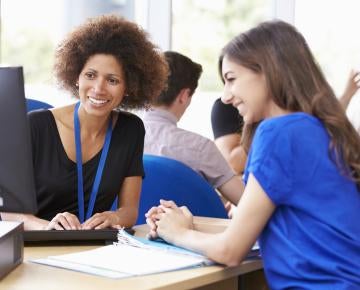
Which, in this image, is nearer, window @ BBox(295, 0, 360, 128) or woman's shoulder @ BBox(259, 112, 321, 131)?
woman's shoulder @ BBox(259, 112, 321, 131)

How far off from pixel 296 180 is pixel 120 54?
1.08 metres

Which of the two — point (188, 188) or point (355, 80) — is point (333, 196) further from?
point (355, 80)

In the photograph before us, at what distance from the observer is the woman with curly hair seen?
255 centimetres

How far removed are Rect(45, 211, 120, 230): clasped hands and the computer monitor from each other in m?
0.33

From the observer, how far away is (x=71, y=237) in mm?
2080

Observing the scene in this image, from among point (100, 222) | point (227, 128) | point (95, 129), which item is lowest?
point (227, 128)

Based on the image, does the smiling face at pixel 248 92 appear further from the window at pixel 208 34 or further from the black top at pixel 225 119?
the window at pixel 208 34

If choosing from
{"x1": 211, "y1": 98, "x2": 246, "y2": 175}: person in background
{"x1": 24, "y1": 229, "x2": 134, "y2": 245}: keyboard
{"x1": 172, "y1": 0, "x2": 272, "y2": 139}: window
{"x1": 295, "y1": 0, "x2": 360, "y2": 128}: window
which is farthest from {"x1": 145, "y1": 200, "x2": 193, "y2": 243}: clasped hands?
{"x1": 295, "y1": 0, "x2": 360, "y2": 128}: window

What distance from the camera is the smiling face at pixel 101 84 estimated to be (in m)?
2.62

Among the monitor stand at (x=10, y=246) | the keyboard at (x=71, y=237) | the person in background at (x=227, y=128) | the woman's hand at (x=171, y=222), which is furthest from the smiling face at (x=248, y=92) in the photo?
the person in background at (x=227, y=128)

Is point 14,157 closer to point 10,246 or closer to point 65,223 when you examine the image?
point 10,246

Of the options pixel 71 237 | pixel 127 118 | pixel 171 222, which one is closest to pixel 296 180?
pixel 171 222

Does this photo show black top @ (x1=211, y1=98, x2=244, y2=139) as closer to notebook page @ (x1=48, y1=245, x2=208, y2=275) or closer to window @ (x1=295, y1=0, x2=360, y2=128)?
window @ (x1=295, y1=0, x2=360, y2=128)

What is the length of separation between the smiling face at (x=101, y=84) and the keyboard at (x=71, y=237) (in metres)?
0.63
